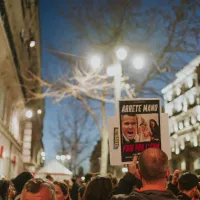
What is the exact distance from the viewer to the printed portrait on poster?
4.95 m

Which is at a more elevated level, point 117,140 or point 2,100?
point 2,100

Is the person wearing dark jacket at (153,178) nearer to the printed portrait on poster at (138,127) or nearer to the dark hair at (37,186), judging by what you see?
the dark hair at (37,186)

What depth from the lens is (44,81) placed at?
18672 mm

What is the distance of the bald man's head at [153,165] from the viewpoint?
3072 mm

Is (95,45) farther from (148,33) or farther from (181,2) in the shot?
(181,2)

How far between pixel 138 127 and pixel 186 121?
67.6 m

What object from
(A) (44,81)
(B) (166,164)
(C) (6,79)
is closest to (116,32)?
(A) (44,81)

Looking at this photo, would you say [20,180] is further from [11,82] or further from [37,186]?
[11,82]

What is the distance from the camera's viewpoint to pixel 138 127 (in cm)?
498

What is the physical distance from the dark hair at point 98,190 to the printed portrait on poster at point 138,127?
0.37 m

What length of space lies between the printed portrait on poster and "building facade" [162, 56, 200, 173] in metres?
56.2

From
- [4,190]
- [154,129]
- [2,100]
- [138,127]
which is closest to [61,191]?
[4,190]

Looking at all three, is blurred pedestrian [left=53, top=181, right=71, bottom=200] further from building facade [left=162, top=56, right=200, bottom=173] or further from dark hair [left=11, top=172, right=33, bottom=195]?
building facade [left=162, top=56, right=200, bottom=173]

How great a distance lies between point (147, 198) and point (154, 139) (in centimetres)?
208
